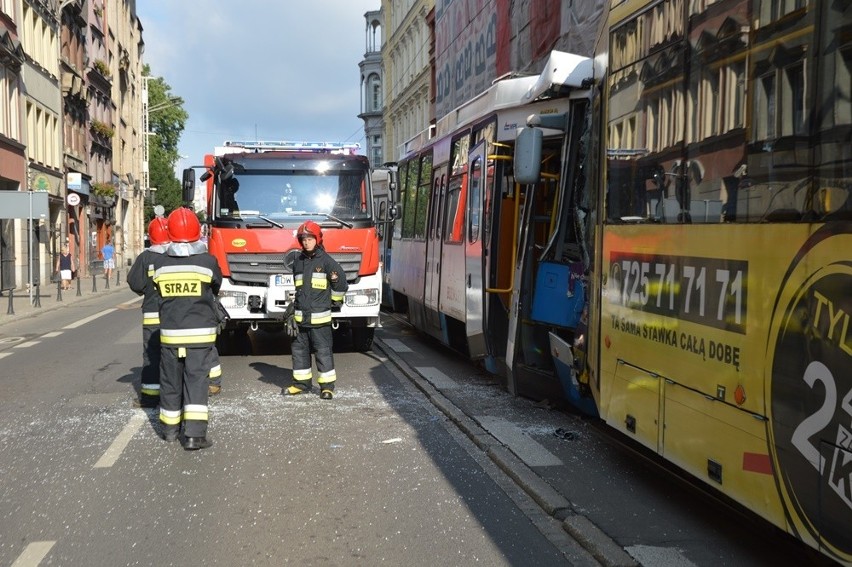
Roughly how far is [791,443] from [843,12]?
1.64 metres

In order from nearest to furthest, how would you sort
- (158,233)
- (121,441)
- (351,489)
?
(351,489), (121,441), (158,233)

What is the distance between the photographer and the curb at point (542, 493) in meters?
4.92

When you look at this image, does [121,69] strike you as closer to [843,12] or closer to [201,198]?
[201,198]

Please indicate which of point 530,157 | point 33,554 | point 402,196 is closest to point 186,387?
point 33,554

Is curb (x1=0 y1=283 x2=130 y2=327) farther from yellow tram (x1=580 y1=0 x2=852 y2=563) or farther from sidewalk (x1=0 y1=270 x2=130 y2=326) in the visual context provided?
yellow tram (x1=580 y1=0 x2=852 y2=563)

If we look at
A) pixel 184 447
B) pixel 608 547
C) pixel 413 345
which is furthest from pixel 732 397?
pixel 413 345

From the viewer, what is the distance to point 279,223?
12852mm

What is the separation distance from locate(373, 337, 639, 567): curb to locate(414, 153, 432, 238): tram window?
4.74 metres

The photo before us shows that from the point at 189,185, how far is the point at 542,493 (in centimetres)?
854

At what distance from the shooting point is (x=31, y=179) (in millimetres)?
35781

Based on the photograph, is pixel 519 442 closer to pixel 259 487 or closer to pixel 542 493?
pixel 542 493

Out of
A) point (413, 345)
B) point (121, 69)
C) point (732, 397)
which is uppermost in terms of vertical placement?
point (121, 69)

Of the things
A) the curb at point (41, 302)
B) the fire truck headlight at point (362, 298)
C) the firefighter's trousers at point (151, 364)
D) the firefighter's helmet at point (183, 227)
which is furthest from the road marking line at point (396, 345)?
the curb at point (41, 302)

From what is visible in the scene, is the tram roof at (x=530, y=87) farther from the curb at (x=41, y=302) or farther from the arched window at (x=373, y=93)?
the arched window at (x=373, y=93)
